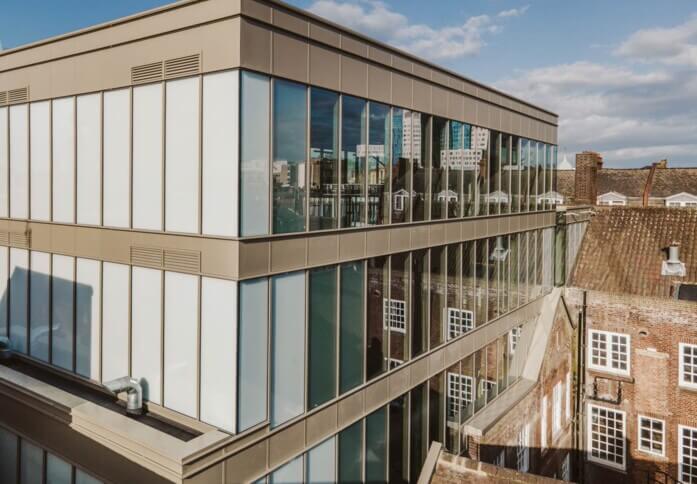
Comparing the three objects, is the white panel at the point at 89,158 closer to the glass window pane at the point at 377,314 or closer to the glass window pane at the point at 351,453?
the glass window pane at the point at 377,314

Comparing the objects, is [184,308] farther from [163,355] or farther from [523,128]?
[523,128]

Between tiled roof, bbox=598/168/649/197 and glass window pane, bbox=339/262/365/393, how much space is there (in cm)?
4902

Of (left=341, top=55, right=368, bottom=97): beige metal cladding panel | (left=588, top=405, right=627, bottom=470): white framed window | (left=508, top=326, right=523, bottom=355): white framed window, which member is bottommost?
(left=588, top=405, right=627, bottom=470): white framed window

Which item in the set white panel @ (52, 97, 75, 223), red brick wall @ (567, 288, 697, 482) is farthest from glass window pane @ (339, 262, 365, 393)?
red brick wall @ (567, 288, 697, 482)

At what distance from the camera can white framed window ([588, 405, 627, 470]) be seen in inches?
1025

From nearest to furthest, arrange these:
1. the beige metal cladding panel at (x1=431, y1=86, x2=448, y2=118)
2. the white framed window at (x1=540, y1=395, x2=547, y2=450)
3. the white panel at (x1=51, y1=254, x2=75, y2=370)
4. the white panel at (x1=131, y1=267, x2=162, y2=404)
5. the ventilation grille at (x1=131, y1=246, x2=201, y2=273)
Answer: the ventilation grille at (x1=131, y1=246, x2=201, y2=273) → the white panel at (x1=131, y1=267, x2=162, y2=404) → the white panel at (x1=51, y1=254, x2=75, y2=370) → the beige metal cladding panel at (x1=431, y1=86, x2=448, y2=118) → the white framed window at (x1=540, y1=395, x2=547, y2=450)

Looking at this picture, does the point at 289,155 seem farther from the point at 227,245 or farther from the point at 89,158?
the point at 89,158

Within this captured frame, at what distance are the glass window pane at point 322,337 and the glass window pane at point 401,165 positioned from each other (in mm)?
3008

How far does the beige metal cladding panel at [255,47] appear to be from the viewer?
886 centimetres

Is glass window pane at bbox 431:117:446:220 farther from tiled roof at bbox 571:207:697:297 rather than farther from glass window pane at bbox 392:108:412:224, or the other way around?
tiled roof at bbox 571:207:697:297

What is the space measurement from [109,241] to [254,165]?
3946 mm

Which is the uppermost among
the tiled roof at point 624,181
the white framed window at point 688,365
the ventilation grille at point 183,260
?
the tiled roof at point 624,181

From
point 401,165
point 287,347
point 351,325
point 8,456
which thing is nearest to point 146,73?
point 287,347

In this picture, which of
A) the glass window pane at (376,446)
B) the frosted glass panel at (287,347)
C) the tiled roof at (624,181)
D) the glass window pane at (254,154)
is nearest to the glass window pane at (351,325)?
the glass window pane at (376,446)
